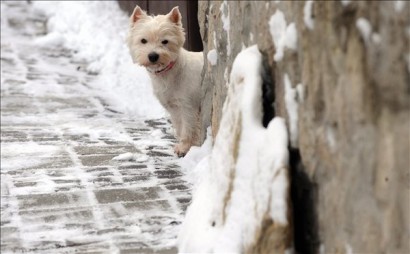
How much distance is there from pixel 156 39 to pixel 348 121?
3.71m

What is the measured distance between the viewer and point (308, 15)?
3361 mm

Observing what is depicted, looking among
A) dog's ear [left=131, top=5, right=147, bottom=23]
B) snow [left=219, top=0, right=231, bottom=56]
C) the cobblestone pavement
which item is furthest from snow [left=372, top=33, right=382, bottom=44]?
dog's ear [left=131, top=5, right=147, bottom=23]

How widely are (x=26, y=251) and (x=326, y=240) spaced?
6.38 feet

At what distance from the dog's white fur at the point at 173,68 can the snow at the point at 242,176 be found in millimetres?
2578

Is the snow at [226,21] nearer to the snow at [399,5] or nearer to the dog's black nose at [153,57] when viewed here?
the dog's black nose at [153,57]

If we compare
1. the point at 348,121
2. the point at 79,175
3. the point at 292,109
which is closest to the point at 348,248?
the point at 348,121

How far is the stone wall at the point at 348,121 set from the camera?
3.09 metres

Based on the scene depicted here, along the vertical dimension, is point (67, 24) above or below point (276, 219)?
below

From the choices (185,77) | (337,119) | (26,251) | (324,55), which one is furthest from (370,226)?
(185,77)

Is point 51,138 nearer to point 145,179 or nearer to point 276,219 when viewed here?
point 145,179

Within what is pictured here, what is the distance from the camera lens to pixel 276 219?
3.44 m

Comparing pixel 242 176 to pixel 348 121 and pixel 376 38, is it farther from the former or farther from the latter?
pixel 376 38

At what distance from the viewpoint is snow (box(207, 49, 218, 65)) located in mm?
5637

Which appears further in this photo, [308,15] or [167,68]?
[167,68]
